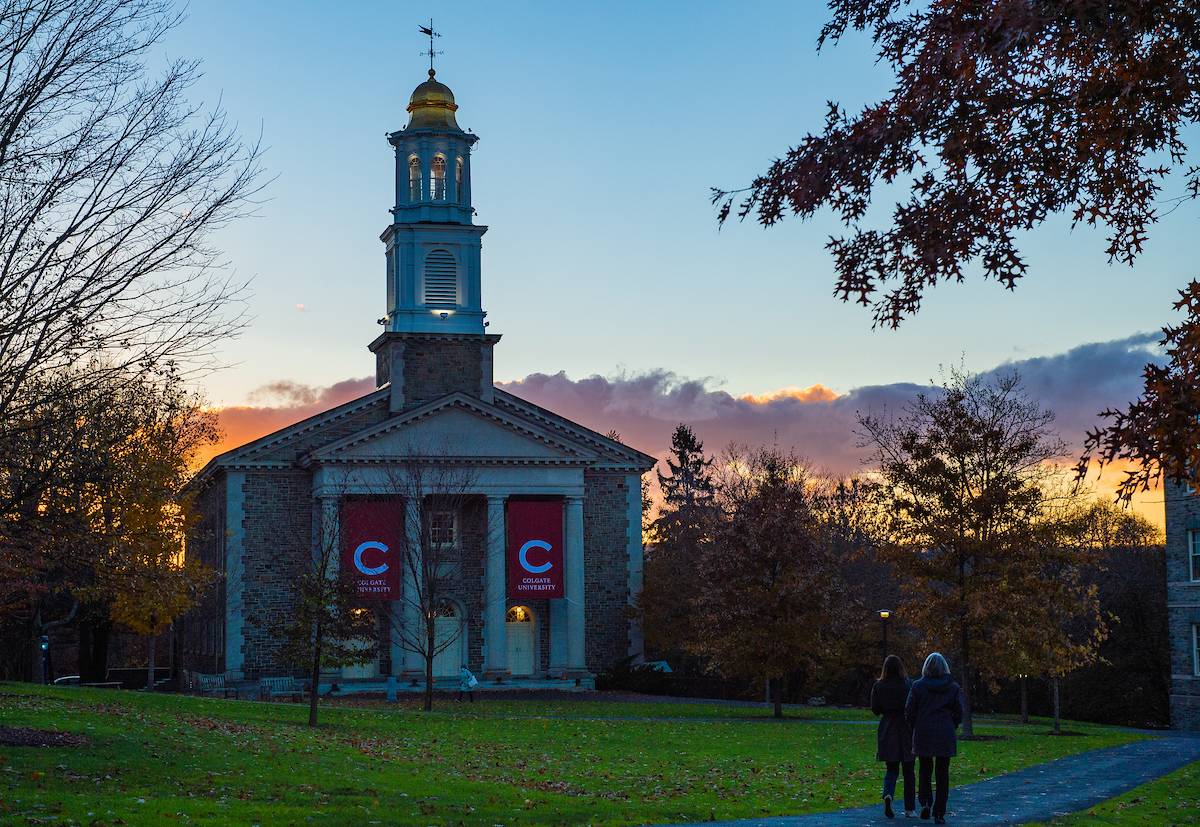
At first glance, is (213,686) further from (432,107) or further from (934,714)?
(934,714)

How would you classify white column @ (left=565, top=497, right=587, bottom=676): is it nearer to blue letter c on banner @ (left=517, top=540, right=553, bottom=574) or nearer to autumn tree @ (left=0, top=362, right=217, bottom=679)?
blue letter c on banner @ (left=517, top=540, right=553, bottom=574)

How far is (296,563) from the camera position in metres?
53.7

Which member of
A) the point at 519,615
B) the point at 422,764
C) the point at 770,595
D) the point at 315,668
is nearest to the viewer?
the point at 422,764

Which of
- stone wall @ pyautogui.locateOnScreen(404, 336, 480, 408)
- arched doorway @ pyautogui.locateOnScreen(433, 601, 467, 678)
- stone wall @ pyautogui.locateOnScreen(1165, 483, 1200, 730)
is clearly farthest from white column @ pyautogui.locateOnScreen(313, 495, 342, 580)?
stone wall @ pyautogui.locateOnScreen(1165, 483, 1200, 730)

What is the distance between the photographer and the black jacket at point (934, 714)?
48.7 feet

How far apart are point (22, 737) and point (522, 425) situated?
111ft

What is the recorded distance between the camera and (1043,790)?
790 inches

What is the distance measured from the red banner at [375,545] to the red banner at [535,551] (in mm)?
4449

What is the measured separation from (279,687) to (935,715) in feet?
129

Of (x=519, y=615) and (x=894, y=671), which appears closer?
(x=894, y=671)

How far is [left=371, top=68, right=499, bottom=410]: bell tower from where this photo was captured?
5675 centimetres

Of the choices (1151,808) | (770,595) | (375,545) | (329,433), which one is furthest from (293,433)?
(1151,808)

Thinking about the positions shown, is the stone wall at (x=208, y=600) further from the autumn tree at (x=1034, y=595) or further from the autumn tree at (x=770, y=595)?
the autumn tree at (x=1034, y=595)

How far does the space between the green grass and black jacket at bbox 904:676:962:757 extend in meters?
1.44
